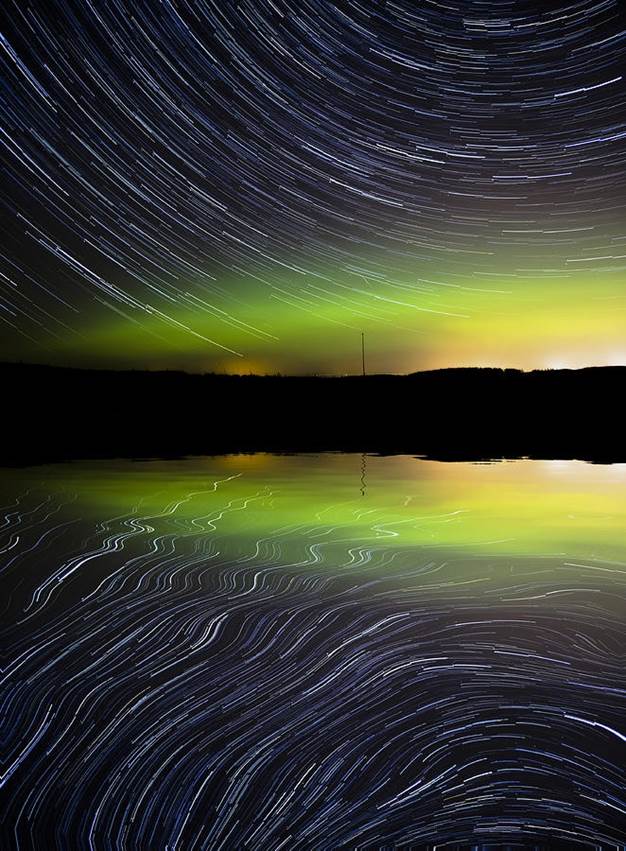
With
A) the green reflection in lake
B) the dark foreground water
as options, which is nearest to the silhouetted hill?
the green reflection in lake

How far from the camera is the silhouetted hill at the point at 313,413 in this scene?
22.7 meters

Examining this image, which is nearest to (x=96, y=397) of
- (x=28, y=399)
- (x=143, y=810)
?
(x=28, y=399)

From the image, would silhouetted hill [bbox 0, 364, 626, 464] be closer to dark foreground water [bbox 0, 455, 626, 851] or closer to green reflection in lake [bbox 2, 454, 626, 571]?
green reflection in lake [bbox 2, 454, 626, 571]

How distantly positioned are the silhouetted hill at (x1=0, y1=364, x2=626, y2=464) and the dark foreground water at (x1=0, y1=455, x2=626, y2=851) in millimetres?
11716

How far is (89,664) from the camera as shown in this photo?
171 inches

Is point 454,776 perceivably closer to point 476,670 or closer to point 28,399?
point 476,670

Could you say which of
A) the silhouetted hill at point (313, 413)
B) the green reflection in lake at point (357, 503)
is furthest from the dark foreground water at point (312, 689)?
the silhouetted hill at point (313, 413)

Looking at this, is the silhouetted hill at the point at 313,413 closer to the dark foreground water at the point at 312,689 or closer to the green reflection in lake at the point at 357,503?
the green reflection in lake at the point at 357,503

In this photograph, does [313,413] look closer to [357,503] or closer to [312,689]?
[357,503]

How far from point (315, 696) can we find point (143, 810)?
3.73 ft

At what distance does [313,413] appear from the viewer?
4312cm

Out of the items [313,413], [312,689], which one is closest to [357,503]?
[312,689]

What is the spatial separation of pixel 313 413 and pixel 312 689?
3912 cm

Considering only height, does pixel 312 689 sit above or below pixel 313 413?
below
